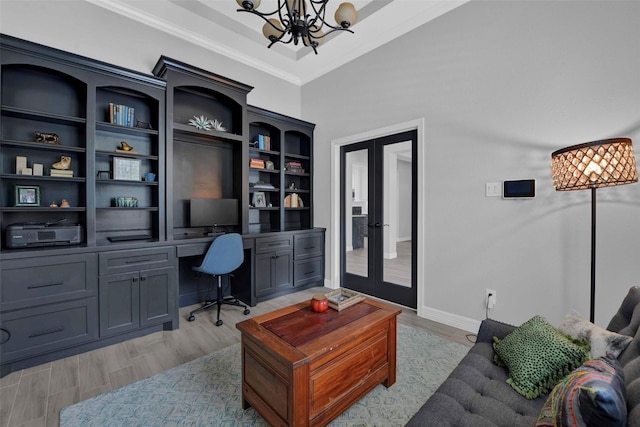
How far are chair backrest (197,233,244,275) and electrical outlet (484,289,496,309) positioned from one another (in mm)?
2615

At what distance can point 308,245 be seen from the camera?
421 cm

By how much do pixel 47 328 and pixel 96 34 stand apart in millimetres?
2856

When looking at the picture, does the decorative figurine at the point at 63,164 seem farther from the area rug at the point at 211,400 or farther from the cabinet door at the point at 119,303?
the area rug at the point at 211,400

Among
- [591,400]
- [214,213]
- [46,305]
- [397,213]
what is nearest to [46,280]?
[46,305]

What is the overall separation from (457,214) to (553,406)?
7.40 feet

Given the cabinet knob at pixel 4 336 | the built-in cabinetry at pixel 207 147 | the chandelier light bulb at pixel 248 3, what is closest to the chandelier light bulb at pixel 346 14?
the chandelier light bulb at pixel 248 3

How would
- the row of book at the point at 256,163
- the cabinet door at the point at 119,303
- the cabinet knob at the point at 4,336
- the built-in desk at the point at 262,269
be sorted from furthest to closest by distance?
1. the row of book at the point at 256,163
2. the built-in desk at the point at 262,269
3. the cabinet door at the point at 119,303
4. the cabinet knob at the point at 4,336

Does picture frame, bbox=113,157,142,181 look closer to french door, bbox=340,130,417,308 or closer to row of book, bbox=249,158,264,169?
row of book, bbox=249,158,264,169

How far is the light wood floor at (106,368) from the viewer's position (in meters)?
1.79

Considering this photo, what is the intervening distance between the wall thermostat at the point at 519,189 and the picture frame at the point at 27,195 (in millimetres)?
4215

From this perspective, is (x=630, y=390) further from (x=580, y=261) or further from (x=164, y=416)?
(x=164, y=416)

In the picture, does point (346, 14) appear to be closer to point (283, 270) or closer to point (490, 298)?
point (490, 298)

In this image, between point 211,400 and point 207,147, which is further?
point 207,147

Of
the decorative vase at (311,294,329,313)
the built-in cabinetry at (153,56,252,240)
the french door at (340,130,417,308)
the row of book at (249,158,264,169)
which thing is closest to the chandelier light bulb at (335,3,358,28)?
the french door at (340,130,417,308)
